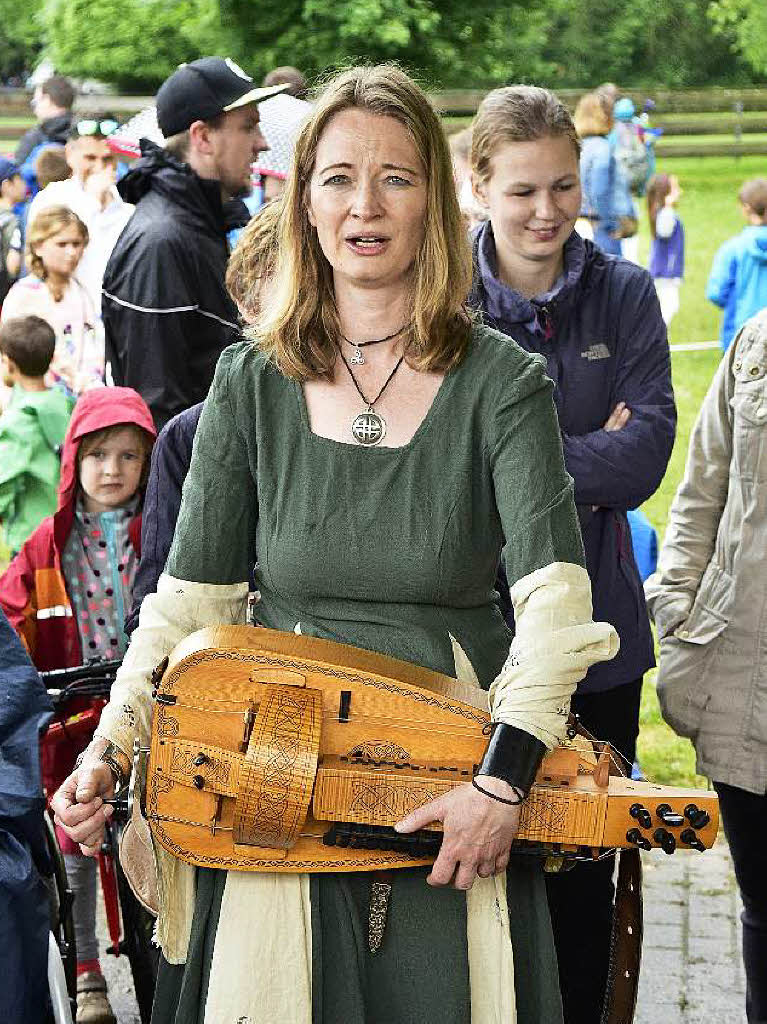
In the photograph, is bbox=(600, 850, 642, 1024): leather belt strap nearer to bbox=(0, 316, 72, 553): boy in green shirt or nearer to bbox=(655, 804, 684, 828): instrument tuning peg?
bbox=(655, 804, 684, 828): instrument tuning peg

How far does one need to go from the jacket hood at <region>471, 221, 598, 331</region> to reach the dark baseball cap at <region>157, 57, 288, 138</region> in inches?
81.2

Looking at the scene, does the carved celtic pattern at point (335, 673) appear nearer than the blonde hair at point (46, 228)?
Yes

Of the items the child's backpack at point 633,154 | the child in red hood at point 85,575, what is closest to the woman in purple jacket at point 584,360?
the child in red hood at point 85,575

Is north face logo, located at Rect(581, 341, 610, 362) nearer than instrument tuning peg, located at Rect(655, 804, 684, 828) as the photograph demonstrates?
No

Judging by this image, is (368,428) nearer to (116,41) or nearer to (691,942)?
(691,942)

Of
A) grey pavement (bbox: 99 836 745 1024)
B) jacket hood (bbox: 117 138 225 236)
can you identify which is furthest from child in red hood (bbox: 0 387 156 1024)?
jacket hood (bbox: 117 138 225 236)

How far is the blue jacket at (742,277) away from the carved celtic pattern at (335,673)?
876cm

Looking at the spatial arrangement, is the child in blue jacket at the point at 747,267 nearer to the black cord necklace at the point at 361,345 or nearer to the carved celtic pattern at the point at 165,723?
the black cord necklace at the point at 361,345

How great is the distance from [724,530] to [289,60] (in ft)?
47.5

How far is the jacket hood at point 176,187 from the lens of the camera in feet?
18.1

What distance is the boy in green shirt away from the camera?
561 cm

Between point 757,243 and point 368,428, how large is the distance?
8.88 meters

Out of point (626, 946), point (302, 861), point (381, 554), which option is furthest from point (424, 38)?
point (302, 861)

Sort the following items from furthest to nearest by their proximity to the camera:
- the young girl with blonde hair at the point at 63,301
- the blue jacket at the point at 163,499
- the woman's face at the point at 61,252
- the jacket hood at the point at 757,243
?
the jacket hood at the point at 757,243 < the woman's face at the point at 61,252 < the young girl with blonde hair at the point at 63,301 < the blue jacket at the point at 163,499
